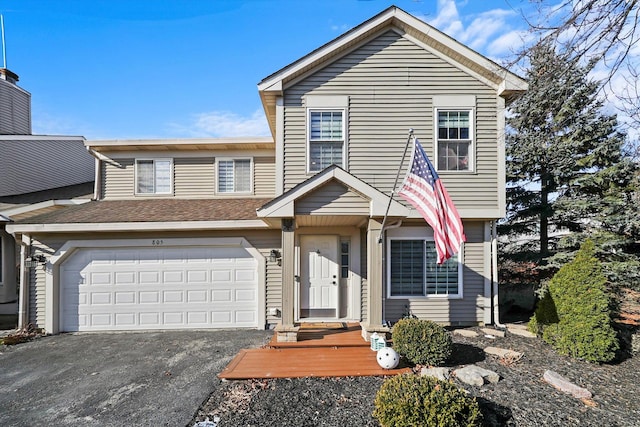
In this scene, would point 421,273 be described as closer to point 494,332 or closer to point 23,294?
point 494,332

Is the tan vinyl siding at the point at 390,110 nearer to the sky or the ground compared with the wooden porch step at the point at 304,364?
nearer to the sky

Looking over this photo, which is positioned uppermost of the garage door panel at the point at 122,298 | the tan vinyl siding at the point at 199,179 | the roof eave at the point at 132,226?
the tan vinyl siding at the point at 199,179

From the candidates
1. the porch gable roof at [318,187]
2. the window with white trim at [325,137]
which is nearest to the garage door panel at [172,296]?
the porch gable roof at [318,187]

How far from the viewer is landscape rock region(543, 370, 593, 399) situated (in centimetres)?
432

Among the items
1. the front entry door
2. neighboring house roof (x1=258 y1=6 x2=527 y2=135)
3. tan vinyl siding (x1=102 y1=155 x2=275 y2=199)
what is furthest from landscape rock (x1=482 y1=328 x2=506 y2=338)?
tan vinyl siding (x1=102 y1=155 x2=275 y2=199)

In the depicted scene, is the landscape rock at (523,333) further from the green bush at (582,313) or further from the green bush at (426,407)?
the green bush at (426,407)

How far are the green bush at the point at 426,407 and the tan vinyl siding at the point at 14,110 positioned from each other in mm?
15619

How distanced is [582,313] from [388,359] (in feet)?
12.5

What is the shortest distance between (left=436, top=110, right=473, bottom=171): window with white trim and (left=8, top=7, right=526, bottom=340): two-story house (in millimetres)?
27

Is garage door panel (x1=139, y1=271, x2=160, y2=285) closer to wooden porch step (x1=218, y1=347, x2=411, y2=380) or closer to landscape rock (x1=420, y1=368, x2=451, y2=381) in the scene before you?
wooden porch step (x1=218, y1=347, x2=411, y2=380)

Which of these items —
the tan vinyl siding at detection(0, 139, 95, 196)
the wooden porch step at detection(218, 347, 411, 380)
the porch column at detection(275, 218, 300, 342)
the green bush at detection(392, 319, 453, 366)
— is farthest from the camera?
the tan vinyl siding at detection(0, 139, 95, 196)

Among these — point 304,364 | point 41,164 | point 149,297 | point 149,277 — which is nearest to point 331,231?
point 304,364

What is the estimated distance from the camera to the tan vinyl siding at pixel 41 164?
1032cm

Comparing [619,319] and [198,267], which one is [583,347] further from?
[198,267]
